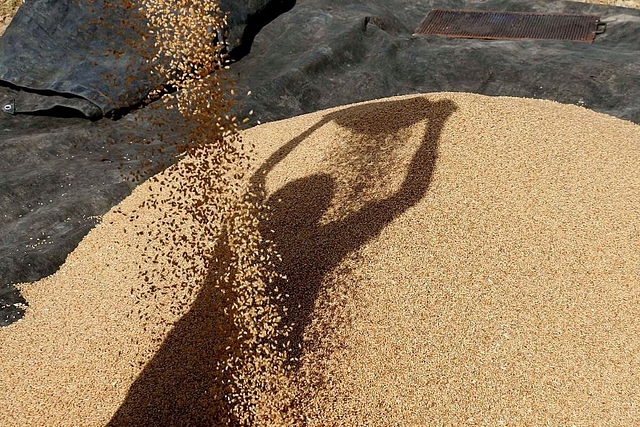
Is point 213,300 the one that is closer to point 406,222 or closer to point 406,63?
point 406,222

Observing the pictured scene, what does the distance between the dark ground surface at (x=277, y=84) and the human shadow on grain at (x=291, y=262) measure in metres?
1.36

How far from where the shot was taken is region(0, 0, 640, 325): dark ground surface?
5.02 metres

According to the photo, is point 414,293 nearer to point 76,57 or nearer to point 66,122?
point 66,122

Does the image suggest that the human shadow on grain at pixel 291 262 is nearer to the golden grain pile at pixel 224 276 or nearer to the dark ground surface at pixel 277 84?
the golden grain pile at pixel 224 276

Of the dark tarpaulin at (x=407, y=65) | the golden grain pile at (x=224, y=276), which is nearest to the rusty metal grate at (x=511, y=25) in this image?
the dark tarpaulin at (x=407, y=65)

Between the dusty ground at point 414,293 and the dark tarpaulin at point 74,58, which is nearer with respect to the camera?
the dusty ground at point 414,293

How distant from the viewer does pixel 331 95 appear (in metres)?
6.29

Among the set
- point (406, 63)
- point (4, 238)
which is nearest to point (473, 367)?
point (4, 238)

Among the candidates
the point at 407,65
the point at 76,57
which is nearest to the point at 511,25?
the point at 407,65

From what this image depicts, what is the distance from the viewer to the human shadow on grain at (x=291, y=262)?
331 cm

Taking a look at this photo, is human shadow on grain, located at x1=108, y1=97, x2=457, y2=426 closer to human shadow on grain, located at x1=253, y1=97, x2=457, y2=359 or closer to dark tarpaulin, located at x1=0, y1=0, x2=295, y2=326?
human shadow on grain, located at x1=253, y1=97, x2=457, y2=359

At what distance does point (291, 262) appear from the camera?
12.3 ft

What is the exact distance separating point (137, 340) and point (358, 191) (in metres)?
1.54

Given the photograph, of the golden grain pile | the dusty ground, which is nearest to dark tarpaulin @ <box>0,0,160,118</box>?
the dusty ground
